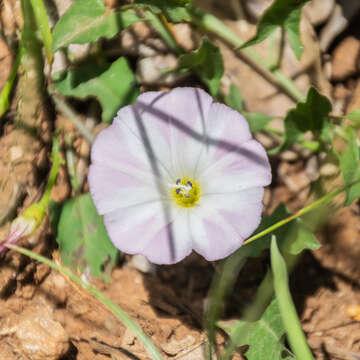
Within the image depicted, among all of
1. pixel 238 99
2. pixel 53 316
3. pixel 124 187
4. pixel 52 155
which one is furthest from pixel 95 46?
pixel 53 316

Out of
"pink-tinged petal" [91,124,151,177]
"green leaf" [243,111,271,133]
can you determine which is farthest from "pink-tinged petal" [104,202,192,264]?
"green leaf" [243,111,271,133]

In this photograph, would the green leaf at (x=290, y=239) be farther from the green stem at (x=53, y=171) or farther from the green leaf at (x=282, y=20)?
the green stem at (x=53, y=171)

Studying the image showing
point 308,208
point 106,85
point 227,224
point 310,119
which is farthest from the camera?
point 106,85

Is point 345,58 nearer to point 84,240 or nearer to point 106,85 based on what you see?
point 106,85

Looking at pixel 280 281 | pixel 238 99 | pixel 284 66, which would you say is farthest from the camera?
pixel 284 66

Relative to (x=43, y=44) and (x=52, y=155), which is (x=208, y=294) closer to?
(x=52, y=155)

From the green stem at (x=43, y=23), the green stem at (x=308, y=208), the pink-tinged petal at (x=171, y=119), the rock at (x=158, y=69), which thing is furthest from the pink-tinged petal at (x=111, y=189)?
the rock at (x=158, y=69)

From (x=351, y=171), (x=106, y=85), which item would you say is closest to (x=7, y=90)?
(x=106, y=85)
